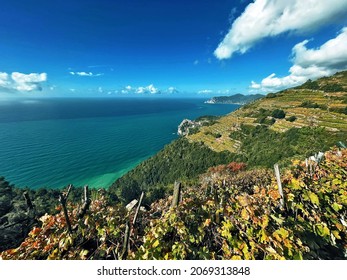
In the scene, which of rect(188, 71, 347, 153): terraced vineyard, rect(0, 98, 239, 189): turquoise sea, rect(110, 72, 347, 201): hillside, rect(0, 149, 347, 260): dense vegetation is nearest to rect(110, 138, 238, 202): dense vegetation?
rect(110, 72, 347, 201): hillside

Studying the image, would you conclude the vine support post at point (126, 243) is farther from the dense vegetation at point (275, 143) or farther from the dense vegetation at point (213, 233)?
the dense vegetation at point (275, 143)

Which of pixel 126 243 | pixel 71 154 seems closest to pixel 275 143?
pixel 126 243

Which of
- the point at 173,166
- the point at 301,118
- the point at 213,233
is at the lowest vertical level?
the point at 173,166

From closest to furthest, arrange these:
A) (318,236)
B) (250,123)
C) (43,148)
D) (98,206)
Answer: (318,236), (98,206), (250,123), (43,148)

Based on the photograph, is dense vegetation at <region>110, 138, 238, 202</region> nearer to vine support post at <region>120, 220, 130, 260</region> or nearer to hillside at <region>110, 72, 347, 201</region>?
hillside at <region>110, 72, 347, 201</region>

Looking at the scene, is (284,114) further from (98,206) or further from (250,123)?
(98,206)

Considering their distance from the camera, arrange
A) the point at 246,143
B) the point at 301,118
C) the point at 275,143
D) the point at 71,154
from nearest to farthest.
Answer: the point at 275,143 → the point at 301,118 → the point at 246,143 → the point at 71,154

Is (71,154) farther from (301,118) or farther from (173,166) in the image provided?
(301,118)
